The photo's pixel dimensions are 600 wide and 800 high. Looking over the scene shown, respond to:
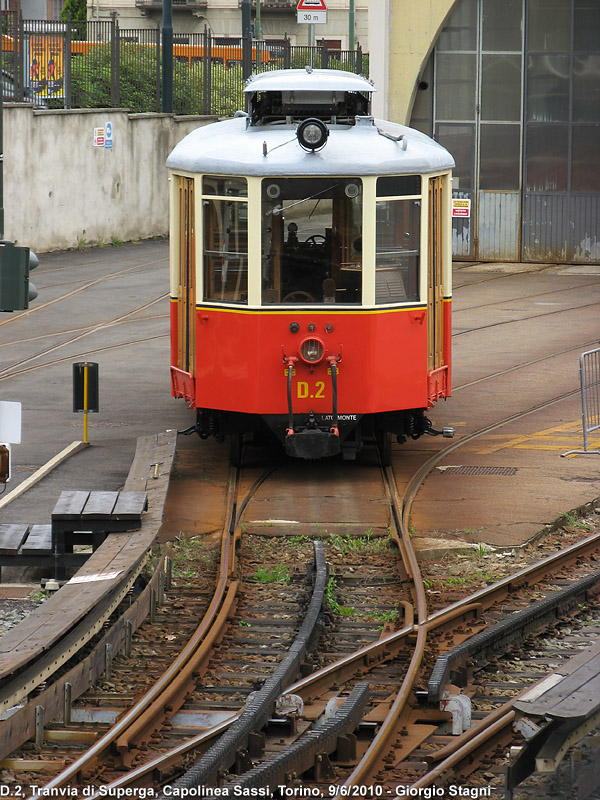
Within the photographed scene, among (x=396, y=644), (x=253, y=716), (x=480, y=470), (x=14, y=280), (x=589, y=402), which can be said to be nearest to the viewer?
(x=253, y=716)

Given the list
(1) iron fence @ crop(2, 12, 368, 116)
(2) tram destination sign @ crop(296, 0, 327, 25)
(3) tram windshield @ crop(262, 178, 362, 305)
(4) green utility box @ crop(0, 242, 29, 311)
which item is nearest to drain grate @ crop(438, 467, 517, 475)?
(3) tram windshield @ crop(262, 178, 362, 305)

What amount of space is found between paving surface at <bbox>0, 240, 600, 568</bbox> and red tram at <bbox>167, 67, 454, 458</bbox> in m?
1.04

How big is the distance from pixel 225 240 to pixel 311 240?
0.78m

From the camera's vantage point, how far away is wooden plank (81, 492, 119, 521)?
1059 cm

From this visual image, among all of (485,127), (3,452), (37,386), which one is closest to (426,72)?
(485,127)

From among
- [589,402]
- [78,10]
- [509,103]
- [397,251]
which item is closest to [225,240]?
[397,251]

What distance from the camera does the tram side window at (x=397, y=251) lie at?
41.9ft

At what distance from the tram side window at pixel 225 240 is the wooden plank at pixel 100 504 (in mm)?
2490

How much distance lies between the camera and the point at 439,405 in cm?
1730

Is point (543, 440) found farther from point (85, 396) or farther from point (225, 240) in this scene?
point (85, 396)

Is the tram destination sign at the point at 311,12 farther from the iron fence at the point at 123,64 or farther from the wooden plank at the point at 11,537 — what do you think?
the wooden plank at the point at 11,537

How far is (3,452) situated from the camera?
1020 cm

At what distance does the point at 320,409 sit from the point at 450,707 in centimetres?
547

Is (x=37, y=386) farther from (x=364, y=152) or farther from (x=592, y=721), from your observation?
(x=592, y=721)
